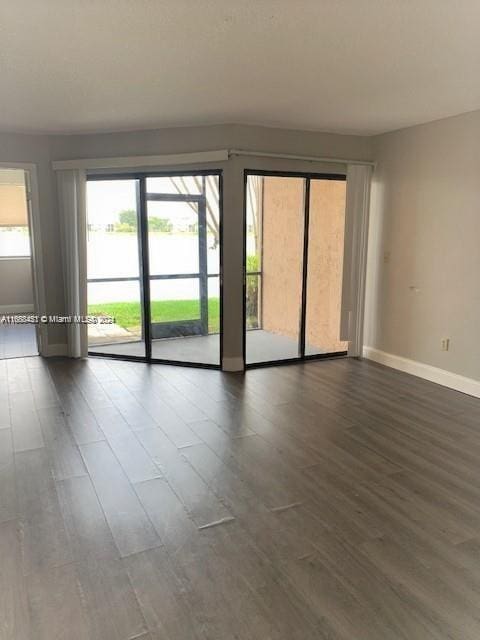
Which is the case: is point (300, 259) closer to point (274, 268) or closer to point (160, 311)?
point (274, 268)

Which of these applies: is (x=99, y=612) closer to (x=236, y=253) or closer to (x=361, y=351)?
(x=236, y=253)

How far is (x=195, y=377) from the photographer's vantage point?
479cm

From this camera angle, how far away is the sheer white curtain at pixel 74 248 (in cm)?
518

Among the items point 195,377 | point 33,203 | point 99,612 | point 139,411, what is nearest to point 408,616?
point 99,612

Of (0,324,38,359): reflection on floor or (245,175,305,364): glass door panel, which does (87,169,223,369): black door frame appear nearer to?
(245,175,305,364): glass door panel

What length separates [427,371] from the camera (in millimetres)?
A: 4750

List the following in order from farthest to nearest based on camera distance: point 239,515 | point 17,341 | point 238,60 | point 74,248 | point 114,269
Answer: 1. point 17,341
2. point 114,269
3. point 74,248
4. point 238,60
5. point 239,515

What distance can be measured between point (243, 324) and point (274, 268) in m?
Answer: 0.80

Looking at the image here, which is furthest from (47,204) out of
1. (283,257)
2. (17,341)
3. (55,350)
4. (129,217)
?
(283,257)

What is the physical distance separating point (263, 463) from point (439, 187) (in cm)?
322

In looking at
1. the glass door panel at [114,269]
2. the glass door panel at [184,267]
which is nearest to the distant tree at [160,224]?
the glass door panel at [184,267]

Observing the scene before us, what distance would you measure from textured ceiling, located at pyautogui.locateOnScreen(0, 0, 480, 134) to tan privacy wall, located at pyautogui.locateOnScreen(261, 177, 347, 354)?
3.10ft

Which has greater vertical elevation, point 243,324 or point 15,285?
point 15,285

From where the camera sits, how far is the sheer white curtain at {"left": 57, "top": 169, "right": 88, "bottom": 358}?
5176 millimetres
